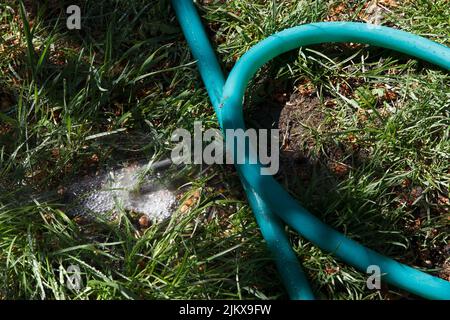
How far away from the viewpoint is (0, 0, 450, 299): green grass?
7.64ft

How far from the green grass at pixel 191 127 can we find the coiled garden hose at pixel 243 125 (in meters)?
0.06

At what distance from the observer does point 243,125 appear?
2535mm

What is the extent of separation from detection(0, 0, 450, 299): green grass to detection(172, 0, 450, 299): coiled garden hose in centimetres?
6

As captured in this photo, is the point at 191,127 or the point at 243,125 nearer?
the point at 243,125

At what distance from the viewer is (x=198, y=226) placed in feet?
7.99

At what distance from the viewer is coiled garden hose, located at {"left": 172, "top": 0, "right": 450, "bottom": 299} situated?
229 cm

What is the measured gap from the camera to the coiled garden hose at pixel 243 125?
2295mm

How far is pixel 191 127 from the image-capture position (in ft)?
8.66

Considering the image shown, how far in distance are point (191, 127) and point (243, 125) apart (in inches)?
8.3
